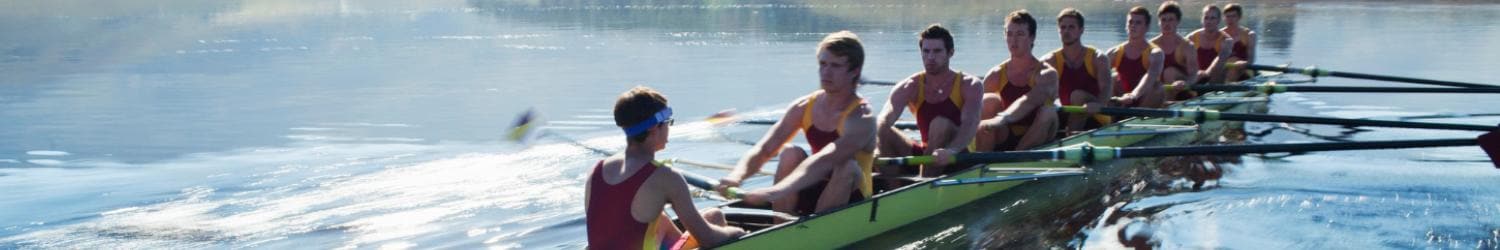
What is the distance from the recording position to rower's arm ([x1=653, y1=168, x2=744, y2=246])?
5.09 m

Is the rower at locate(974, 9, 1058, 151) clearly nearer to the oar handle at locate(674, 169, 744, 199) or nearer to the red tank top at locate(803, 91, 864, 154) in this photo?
the red tank top at locate(803, 91, 864, 154)

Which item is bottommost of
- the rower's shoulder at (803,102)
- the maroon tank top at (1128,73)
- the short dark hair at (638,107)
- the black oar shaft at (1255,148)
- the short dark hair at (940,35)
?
the maroon tank top at (1128,73)

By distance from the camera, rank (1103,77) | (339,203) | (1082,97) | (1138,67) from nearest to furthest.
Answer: (339,203)
(1103,77)
(1082,97)
(1138,67)

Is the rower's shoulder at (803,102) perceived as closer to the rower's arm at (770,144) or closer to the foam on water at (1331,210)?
the rower's arm at (770,144)

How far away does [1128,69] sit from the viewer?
41.6 feet

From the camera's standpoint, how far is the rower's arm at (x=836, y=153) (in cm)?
682

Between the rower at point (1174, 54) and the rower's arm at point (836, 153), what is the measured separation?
7.26m

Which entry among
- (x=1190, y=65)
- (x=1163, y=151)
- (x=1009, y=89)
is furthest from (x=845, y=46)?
(x=1190, y=65)

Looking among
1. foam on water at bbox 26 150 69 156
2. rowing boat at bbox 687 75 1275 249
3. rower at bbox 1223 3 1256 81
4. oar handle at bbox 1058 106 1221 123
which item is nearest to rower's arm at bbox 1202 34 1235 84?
rower at bbox 1223 3 1256 81

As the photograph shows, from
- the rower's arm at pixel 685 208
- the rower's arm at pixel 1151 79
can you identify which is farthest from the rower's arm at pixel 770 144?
the rower's arm at pixel 1151 79

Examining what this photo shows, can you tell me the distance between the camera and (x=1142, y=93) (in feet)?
38.8

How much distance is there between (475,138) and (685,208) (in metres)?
8.83

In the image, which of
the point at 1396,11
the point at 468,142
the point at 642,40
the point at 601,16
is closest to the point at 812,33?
the point at 642,40

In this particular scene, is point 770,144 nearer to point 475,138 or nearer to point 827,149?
point 827,149
